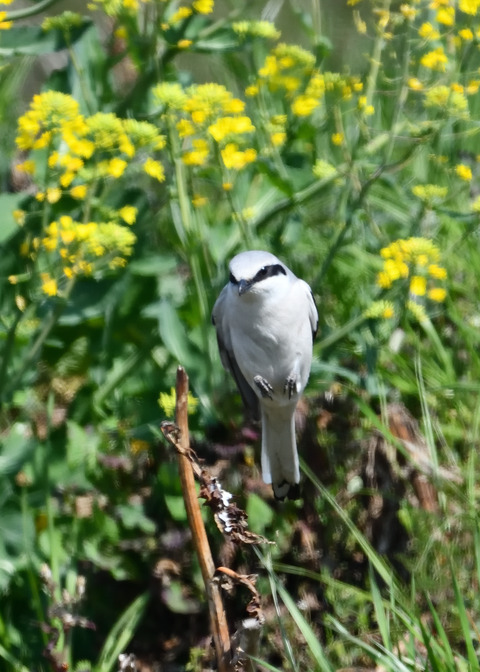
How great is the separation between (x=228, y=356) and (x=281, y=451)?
31 centimetres

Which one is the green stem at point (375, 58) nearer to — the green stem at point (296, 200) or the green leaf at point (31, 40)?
the green stem at point (296, 200)

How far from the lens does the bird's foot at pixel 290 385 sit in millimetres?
2660

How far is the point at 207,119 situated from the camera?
2.76 m

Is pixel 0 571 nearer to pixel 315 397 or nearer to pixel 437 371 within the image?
pixel 315 397

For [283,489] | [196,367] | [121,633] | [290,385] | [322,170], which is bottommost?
[121,633]

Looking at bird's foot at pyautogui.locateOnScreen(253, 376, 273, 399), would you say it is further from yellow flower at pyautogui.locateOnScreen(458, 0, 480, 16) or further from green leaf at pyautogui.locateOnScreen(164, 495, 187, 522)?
yellow flower at pyautogui.locateOnScreen(458, 0, 480, 16)

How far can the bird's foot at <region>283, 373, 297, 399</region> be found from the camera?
2.66m

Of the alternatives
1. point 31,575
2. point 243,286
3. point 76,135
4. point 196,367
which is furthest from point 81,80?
point 31,575

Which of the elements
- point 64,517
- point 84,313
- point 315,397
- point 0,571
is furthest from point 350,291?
point 0,571

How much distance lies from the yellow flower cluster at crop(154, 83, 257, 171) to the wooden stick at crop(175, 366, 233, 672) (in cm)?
94

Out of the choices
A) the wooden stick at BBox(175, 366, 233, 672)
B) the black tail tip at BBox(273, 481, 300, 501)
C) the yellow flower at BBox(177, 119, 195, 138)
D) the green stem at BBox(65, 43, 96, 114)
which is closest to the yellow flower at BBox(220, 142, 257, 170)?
the yellow flower at BBox(177, 119, 195, 138)

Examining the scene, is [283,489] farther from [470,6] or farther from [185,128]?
[470,6]

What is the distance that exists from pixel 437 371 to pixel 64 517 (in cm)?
145

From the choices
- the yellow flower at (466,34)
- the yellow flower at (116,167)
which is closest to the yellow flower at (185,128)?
the yellow flower at (116,167)
